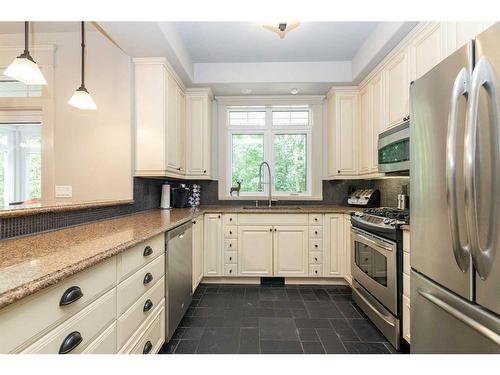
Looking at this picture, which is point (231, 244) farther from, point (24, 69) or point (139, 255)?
point (24, 69)

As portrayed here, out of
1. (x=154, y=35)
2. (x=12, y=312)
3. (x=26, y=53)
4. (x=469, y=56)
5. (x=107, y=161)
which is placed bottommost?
(x=12, y=312)

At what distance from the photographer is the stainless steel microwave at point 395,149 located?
75.0 inches

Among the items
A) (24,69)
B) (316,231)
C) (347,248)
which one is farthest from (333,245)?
(24,69)

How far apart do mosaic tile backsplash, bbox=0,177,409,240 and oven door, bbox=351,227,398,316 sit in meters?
0.82

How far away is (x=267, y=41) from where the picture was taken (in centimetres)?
253

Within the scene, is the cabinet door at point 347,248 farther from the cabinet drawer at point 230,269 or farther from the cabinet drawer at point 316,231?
the cabinet drawer at point 230,269

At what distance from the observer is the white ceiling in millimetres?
2301

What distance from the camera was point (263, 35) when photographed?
242 centimetres

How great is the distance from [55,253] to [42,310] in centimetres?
32

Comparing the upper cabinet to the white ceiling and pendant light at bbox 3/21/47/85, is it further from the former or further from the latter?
pendant light at bbox 3/21/47/85

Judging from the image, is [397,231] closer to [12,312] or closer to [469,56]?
[469,56]

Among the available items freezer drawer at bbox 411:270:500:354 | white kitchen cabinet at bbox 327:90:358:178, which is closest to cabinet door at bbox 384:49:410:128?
white kitchen cabinet at bbox 327:90:358:178

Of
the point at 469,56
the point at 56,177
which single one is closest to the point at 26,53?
the point at 56,177

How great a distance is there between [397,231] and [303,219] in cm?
124
